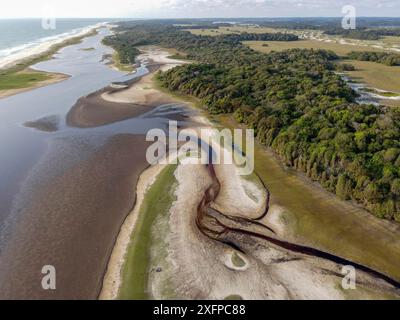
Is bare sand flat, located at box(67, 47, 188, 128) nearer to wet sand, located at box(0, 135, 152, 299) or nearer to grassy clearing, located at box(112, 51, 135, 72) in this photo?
wet sand, located at box(0, 135, 152, 299)

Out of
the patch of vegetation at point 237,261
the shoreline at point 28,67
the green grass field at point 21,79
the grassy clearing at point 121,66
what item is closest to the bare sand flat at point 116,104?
the grassy clearing at point 121,66

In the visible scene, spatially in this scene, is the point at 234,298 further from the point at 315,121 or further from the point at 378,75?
the point at 378,75

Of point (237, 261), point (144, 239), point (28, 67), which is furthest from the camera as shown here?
point (28, 67)

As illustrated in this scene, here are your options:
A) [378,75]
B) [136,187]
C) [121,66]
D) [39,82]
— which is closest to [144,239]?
[136,187]

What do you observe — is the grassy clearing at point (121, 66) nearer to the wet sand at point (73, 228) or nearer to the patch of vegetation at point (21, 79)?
the patch of vegetation at point (21, 79)

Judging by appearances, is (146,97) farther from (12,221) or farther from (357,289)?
(357,289)

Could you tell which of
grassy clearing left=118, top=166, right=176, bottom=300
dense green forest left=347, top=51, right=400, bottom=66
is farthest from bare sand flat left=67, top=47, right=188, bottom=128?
dense green forest left=347, top=51, right=400, bottom=66

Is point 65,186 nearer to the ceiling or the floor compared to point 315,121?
nearer to the floor
